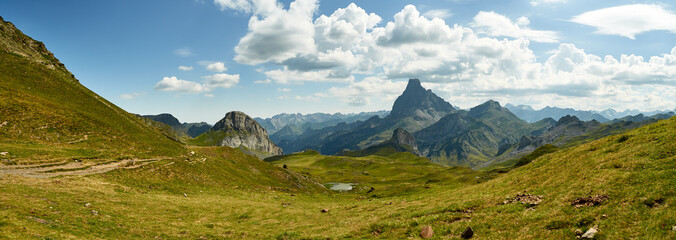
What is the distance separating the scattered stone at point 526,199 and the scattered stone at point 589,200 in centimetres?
297

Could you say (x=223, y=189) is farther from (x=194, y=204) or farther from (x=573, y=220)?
(x=573, y=220)

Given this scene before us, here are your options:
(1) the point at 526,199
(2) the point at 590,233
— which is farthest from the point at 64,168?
(2) the point at 590,233

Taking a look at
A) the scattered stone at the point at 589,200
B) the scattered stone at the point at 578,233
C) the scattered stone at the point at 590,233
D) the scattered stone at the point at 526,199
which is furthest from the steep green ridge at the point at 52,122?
the scattered stone at the point at 589,200

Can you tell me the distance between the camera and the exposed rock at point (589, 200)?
Result: 18.4m

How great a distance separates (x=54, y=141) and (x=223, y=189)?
3331 centimetres

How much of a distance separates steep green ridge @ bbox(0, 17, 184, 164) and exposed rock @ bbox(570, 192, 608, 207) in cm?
6486

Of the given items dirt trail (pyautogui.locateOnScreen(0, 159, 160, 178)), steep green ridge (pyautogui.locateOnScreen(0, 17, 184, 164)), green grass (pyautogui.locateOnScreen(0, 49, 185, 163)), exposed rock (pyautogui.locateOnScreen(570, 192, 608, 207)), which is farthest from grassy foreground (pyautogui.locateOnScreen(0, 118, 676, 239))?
steep green ridge (pyautogui.locateOnScreen(0, 17, 184, 164))

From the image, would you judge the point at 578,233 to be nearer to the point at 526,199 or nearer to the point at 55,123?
the point at 526,199

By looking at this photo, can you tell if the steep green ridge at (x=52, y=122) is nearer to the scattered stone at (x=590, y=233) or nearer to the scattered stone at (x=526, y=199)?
the scattered stone at (x=526, y=199)

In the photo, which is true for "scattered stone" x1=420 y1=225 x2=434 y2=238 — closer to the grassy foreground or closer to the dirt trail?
the grassy foreground

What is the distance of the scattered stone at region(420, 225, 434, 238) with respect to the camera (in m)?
20.7

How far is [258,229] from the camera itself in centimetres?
3116

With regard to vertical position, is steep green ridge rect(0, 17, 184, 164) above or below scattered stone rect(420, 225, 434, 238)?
above

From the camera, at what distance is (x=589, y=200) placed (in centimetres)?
1906
